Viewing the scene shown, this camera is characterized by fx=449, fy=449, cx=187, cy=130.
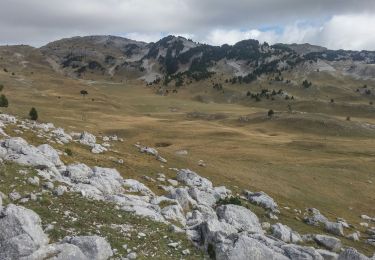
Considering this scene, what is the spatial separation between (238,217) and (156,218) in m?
10.5

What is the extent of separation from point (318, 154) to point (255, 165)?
103ft

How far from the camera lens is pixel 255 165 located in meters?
75.6

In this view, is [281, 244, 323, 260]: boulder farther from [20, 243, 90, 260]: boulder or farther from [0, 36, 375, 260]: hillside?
[20, 243, 90, 260]: boulder

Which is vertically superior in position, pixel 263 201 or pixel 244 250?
pixel 244 250

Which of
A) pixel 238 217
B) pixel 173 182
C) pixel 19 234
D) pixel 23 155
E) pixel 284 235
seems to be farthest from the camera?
pixel 173 182

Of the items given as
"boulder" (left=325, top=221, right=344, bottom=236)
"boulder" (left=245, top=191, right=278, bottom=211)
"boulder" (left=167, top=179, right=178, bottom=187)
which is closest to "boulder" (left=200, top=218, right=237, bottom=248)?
"boulder" (left=167, top=179, right=178, bottom=187)

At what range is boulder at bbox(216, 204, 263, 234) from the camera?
122ft

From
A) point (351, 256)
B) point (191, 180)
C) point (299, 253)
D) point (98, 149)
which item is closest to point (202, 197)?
point (191, 180)

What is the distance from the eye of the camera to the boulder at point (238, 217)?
37.2 meters

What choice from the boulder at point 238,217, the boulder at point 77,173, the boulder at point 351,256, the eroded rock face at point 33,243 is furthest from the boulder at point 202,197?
the eroded rock face at point 33,243

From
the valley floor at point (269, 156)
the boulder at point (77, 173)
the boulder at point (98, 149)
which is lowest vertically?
the valley floor at point (269, 156)

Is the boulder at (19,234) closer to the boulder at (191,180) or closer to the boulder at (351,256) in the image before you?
the boulder at (351,256)

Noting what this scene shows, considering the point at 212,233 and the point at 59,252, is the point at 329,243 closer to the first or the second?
the point at 212,233

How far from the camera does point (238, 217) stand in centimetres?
3866
